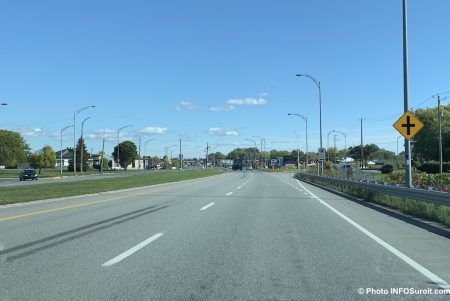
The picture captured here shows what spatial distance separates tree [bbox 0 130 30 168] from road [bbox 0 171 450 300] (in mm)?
90057

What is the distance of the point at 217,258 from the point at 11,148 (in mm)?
99283

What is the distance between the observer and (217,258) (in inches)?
356

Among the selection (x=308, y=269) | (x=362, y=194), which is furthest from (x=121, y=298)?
(x=362, y=194)

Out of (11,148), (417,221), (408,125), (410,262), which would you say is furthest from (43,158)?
(410,262)

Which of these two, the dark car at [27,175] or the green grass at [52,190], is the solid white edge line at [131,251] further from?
the dark car at [27,175]

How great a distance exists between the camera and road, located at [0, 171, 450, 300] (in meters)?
6.80

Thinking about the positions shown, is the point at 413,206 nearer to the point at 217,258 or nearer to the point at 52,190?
the point at 217,258

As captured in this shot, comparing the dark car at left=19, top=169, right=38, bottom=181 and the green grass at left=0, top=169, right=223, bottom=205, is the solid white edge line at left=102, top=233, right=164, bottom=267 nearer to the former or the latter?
the green grass at left=0, top=169, right=223, bottom=205

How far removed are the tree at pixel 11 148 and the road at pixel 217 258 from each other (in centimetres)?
9006

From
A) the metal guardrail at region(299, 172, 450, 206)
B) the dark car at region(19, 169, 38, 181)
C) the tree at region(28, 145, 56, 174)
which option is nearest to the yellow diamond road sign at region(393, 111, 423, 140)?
the metal guardrail at region(299, 172, 450, 206)

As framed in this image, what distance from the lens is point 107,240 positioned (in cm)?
1117

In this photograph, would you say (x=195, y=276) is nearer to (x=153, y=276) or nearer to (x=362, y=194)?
(x=153, y=276)

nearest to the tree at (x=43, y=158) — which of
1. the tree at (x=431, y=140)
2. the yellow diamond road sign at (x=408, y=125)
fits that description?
the tree at (x=431, y=140)

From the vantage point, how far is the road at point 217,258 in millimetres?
6805
